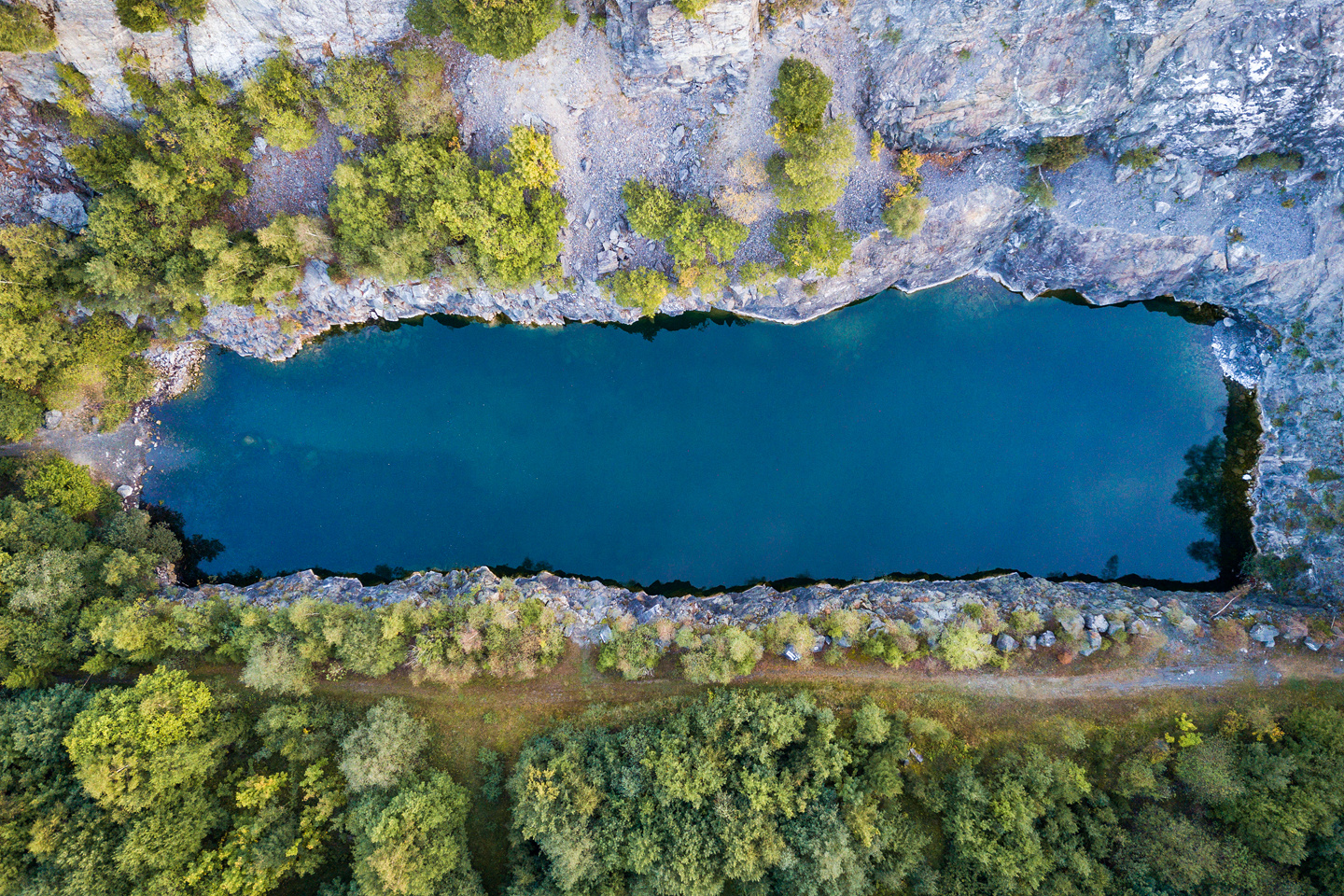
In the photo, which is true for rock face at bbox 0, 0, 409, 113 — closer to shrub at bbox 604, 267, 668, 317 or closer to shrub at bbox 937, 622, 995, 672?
shrub at bbox 604, 267, 668, 317

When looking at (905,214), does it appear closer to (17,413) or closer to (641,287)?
(641,287)

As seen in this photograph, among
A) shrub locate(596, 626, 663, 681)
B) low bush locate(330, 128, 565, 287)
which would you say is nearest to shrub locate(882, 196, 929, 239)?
low bush locate(330, 128, 565, 287)

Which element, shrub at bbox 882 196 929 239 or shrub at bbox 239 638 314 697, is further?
shrub at bbox 882 196 929 239

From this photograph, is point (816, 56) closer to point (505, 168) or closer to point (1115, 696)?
point (505, 168)

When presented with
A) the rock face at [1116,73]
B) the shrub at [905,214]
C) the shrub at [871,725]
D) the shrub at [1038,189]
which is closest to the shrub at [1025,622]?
the shrub at [871,725]

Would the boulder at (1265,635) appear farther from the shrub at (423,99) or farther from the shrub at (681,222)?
the shrub at (423,99)

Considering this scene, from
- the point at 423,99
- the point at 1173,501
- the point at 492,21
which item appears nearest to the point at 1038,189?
the point at 1173,501
